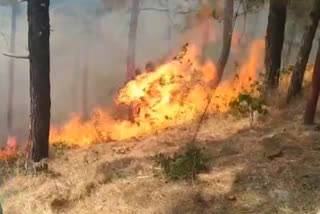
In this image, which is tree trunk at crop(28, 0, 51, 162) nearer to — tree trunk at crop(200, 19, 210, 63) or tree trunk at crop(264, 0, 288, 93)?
tree trunk at crop(264, 0, 288, 93)

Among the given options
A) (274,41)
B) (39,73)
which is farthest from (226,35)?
(39,73)

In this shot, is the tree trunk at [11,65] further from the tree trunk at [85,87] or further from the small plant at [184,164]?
the small plant at [184,164]

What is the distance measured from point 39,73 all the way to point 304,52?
4508 mm

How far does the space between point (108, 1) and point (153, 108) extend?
8.24 m

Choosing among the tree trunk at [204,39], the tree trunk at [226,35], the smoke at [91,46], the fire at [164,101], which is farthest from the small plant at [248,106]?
the tree trunk at [204,39]

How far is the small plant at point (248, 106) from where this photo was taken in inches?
361

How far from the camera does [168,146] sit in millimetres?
8852

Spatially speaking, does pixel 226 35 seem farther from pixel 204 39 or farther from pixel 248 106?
pixel 248 106

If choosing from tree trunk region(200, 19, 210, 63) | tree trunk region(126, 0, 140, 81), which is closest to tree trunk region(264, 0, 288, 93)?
tree trunk region(126, 0, 140, 81)

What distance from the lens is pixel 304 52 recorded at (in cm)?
949

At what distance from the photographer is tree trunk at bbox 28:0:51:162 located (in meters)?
9.02

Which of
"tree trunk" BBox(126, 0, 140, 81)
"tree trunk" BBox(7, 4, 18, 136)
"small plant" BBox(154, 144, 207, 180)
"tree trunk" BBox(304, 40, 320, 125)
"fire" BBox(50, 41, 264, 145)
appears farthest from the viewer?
"tree trunk" BBox(7, 4, 18, 136)

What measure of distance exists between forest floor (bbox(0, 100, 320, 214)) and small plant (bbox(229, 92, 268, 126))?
22cm

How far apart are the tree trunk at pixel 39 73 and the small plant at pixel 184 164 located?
2644mm
